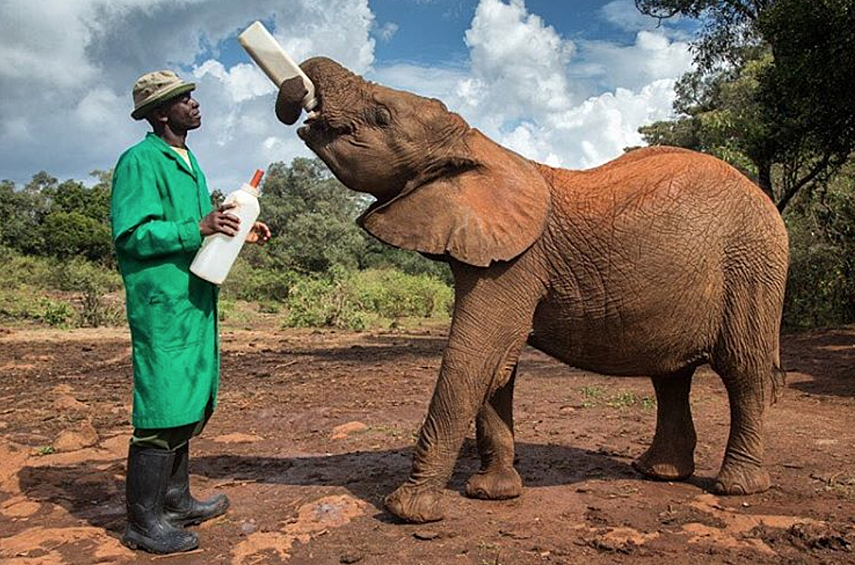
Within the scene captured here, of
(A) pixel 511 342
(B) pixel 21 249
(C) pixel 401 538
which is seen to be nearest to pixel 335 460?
(C) pixel 401 538

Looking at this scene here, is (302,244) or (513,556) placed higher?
(302,244)

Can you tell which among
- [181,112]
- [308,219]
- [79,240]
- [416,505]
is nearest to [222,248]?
[181,112]

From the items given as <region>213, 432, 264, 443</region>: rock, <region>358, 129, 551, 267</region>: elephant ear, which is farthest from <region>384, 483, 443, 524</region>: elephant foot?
<region>213, 432, 264, 443</region>: rock

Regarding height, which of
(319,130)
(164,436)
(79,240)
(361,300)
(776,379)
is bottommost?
(164,436)

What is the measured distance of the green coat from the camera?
151 inches

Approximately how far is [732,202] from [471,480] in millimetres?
2360

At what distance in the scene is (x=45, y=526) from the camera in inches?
176

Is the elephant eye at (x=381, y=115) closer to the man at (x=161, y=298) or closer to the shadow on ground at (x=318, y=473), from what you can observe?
the man at (x=161, y=298)

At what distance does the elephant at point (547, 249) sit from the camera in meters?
4.25

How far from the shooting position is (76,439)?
6.51 m

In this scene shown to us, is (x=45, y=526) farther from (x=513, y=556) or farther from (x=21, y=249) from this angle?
(x=21, y=249)

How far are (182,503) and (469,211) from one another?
7.80 feet

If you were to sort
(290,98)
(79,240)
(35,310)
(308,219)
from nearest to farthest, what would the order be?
1. (290,98)
2. (35,310)
3. (308,219)
4. (79,240)

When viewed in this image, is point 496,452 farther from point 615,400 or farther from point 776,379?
point 615,400
